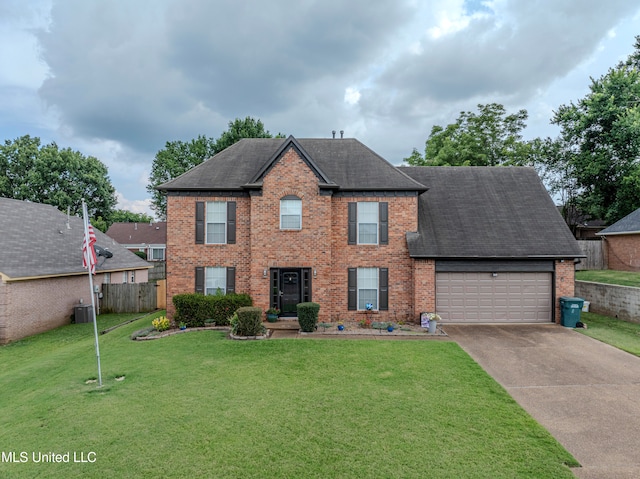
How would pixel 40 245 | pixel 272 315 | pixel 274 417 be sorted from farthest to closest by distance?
pixel 40 245 < pixel 272 315 < pixel 274 417

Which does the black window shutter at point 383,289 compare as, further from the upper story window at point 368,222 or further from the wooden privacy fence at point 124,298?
the wooden privacy fence at point 124,298

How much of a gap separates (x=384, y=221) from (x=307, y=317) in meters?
5.14

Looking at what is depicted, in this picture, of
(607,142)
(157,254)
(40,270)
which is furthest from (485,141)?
(157,254)

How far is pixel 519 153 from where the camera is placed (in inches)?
1090

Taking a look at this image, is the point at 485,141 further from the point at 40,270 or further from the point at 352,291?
the point at 40,270

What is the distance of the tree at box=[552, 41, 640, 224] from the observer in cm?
2380

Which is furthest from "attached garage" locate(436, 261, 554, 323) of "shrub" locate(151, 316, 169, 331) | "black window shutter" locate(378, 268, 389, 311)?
"shrub" locate(151, 316, 169, 331)

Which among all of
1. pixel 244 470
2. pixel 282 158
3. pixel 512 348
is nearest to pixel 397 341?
pixel 512 348

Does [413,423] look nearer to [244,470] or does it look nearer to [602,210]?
[244,470]

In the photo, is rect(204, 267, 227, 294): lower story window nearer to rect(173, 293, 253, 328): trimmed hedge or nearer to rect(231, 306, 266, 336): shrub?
rect(173, 293, 253, 328): trimmed hedge

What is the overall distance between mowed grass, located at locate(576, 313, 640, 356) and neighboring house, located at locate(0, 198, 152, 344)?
2154cm

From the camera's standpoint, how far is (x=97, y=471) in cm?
446

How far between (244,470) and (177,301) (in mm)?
9155

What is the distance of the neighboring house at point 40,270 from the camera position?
12.9 m
